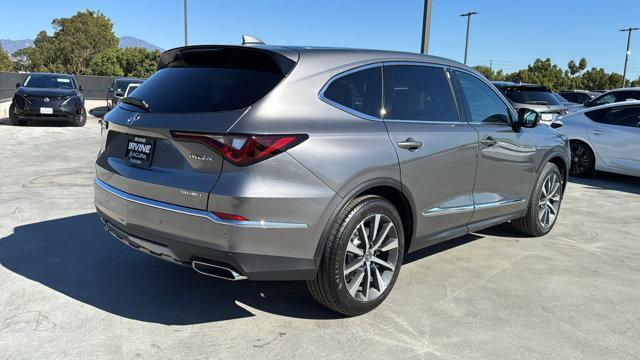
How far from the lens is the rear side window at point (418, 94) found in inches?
150

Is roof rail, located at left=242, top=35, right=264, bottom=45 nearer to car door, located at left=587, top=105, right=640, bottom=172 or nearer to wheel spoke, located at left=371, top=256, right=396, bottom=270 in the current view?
wheel spoke, located at left=371, top=256, right=396, bottom=270

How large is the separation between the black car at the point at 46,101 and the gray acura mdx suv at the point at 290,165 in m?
12.1

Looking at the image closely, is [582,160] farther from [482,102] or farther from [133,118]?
[133,118]

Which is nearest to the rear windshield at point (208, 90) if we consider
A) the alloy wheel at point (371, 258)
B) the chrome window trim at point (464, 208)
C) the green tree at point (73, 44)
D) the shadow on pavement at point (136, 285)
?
the alloy wheel at point (371, 258)

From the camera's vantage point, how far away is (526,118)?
507 cm

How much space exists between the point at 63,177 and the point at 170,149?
544 centimetres

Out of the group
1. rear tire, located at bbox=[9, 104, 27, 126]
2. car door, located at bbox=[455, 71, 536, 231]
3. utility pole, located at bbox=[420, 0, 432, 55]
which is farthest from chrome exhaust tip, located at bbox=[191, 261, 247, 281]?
rear tire, located at bbox=[9, 104, 27, 126]

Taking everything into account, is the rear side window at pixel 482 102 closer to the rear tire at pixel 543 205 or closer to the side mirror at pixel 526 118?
the side mirror at pixel 526 118

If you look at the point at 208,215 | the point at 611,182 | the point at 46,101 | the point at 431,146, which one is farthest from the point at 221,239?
the point at 46,101

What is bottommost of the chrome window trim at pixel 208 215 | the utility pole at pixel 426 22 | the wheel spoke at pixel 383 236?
the wheel spoke at pixel 383 236

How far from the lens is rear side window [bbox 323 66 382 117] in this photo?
3422 mm

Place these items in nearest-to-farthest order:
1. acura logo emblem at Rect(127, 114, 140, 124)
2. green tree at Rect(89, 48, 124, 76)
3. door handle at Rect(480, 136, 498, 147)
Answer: acura logo emblem at Rect(127, 114, 140, 124), door handle at Rect(480, 136, 498, 147), green tree at Rect(89, 48, 124, 76)

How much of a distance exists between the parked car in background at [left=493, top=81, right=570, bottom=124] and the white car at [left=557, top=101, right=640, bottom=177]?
2.50 m

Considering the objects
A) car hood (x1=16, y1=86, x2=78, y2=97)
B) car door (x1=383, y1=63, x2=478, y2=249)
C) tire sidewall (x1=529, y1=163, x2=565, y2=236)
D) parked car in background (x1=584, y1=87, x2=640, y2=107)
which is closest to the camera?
car door (x1=383, y1=63, x2=478, y2=249)
